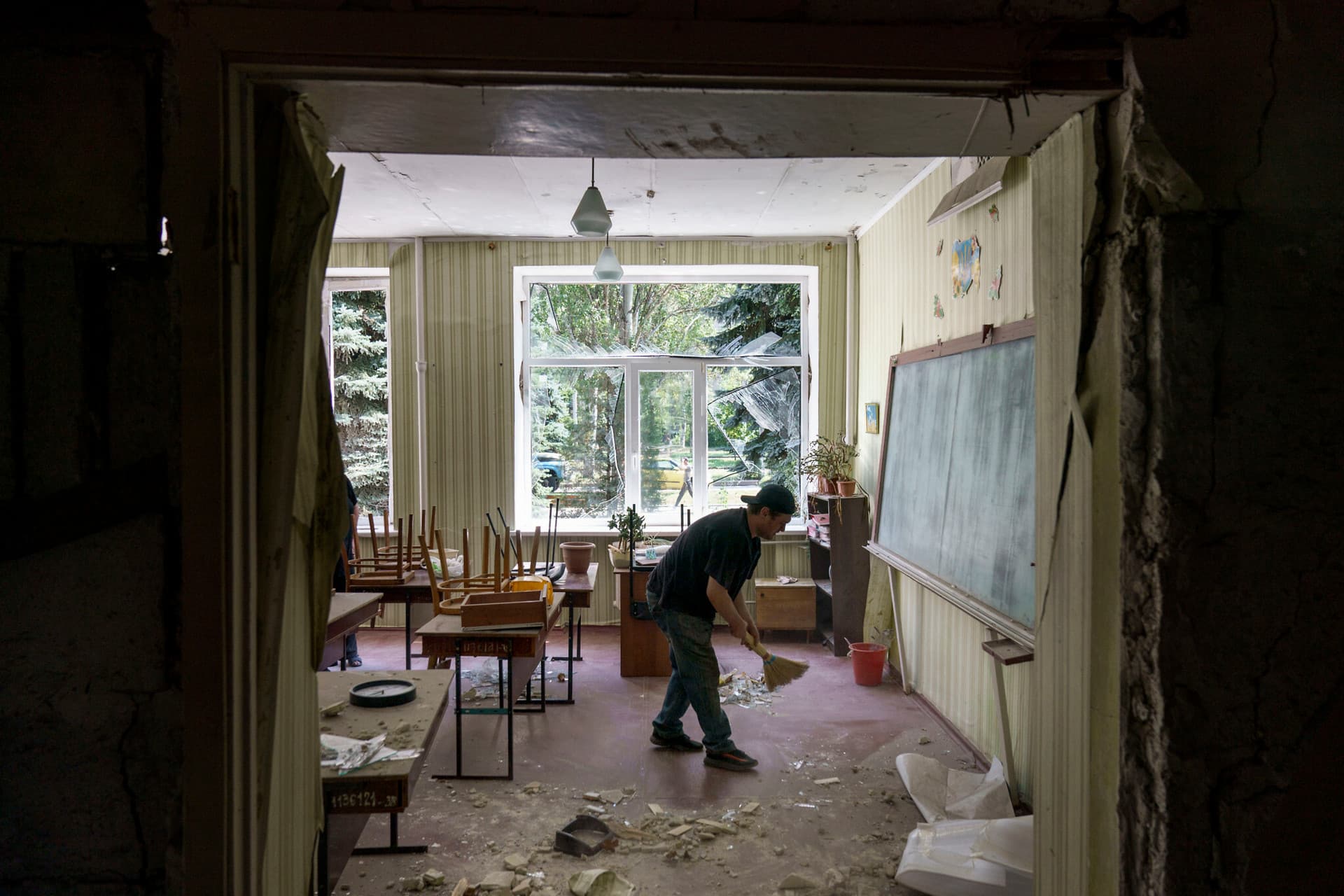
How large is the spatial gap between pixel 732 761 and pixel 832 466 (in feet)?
9.24

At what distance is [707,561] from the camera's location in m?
3.94

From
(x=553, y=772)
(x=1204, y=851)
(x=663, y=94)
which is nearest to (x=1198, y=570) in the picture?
(x=1204, y=851)

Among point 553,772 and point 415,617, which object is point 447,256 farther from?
point 553,772

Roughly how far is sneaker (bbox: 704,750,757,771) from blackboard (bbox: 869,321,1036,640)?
4.23 feet

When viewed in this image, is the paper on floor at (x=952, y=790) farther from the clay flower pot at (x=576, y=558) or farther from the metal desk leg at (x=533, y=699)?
the clay flower pot at (x=576, y=558)

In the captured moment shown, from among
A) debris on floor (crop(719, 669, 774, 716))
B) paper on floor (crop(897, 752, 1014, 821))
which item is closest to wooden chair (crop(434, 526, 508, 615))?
debris on floor (crop(719, 669, 774, 716))

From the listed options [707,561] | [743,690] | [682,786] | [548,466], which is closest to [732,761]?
[682,786]

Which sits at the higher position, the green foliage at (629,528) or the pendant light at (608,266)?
the pendant light at (608,266)

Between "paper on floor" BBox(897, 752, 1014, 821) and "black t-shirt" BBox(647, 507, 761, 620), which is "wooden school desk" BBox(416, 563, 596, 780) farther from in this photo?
"paper on floor" BBox(897, 752, 1014, 821)

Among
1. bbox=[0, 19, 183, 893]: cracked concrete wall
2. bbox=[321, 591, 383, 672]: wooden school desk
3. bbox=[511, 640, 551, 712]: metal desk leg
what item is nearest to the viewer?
bbox=[0, 19, 183, 893]: cracked concrete wall

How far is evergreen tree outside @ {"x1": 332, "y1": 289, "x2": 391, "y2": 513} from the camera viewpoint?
6.78 meters

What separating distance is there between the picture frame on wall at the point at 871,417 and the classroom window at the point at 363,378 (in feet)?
12.8

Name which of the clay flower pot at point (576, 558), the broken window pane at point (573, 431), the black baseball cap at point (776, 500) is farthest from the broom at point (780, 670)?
the broken window pane at point (573, 431)

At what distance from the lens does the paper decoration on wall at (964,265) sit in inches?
158
